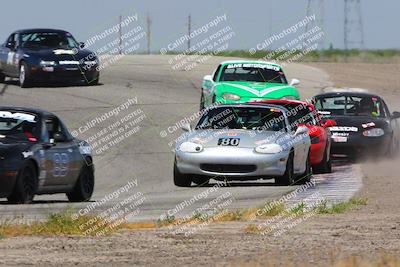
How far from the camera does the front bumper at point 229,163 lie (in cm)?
1955

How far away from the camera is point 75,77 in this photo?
35719mm

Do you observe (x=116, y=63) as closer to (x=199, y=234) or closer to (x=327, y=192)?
(x=327, y=192)

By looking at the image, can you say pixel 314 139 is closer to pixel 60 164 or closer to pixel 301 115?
pixel 301 115

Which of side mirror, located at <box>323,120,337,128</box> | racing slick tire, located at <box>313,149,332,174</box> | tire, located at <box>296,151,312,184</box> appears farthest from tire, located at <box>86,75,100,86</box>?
tire, located at <box>296,151,312,184</box>

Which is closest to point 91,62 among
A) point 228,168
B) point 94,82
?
point 94,82

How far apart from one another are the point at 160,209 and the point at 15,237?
4.24 metres

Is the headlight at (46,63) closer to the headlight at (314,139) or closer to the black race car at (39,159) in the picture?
the headlight at (314,139)

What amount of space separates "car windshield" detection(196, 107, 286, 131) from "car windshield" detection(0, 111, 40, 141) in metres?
3.44

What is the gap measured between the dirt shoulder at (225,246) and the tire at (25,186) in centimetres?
358

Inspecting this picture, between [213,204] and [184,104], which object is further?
[184,104]

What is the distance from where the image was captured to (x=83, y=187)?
18.8 meters

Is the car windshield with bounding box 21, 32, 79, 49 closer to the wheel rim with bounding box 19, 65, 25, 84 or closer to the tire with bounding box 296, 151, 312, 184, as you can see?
the wheel rim with bounding box 19, 65, 25, 84

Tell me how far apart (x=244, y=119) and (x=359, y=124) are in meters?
5.94

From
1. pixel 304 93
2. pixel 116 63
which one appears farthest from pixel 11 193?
pixel 116 63
